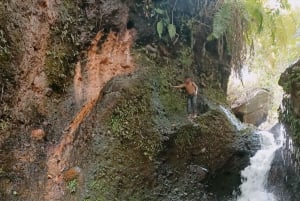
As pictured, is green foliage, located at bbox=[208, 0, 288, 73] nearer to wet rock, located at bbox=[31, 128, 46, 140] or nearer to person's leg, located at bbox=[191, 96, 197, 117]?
person's leg, located at bbox=[191, 96, 197, 117]

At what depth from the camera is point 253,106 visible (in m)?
10.4

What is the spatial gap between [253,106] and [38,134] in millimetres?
7466

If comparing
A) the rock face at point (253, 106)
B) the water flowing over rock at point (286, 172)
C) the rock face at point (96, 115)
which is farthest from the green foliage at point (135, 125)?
the rock face at point (253, 106)

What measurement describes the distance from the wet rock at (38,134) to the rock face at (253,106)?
6.84m

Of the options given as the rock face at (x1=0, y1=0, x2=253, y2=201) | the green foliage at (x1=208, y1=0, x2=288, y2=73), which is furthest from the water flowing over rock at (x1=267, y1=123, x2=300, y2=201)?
the green foliage at (x1=208, y1=0, x2=288, y2=73)

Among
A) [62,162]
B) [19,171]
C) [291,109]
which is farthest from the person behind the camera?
[291,109]

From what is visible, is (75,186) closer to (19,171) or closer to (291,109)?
(19,171)

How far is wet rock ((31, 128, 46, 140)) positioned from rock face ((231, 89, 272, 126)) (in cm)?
684

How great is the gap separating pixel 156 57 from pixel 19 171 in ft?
9.66

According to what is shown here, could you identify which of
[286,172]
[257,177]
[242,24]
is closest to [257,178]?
[257,177]

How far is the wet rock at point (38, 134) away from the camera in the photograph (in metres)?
4.66

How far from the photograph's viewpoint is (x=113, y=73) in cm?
554

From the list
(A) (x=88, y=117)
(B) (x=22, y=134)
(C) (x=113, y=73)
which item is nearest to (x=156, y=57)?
(C) (x=113, y=73)

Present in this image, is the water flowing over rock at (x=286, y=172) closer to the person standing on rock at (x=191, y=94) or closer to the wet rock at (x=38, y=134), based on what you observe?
the person standing on rock at (x=191, y=94)
